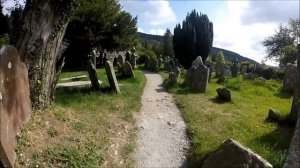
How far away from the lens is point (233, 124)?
9.27 m

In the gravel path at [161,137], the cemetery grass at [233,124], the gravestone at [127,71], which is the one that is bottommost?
the gravel path at [161,137]

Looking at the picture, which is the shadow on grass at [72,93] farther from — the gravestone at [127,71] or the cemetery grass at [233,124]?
the gravestone at [127,71]

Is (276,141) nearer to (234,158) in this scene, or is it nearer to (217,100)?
(234,158)

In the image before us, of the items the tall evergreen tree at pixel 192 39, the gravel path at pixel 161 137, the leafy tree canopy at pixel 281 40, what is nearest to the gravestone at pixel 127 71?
the gravel path at pixel 161 137

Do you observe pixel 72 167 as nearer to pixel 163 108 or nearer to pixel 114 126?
pixel 114 126

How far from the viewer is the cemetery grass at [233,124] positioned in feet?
24.2

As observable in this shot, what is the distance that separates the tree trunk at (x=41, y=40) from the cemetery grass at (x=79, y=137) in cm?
48

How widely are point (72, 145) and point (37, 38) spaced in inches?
91.2

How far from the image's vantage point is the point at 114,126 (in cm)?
869

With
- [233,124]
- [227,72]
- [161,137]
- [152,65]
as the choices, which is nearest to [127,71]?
[227,72]

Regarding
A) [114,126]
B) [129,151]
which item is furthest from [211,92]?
[129,151]

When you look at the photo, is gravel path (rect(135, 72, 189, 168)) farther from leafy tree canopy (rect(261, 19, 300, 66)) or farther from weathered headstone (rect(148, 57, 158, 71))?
leafy tree canopy (rect(261, 19, 300, 66))

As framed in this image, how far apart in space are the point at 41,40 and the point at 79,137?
7.00ft

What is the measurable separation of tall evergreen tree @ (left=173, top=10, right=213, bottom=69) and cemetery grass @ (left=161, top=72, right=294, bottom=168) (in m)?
19.2
